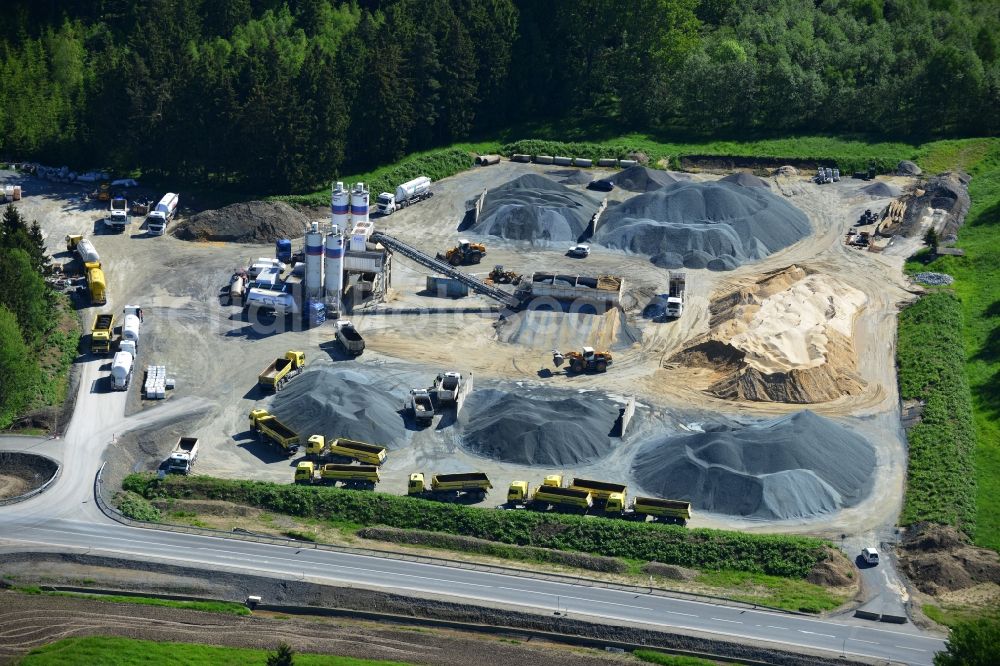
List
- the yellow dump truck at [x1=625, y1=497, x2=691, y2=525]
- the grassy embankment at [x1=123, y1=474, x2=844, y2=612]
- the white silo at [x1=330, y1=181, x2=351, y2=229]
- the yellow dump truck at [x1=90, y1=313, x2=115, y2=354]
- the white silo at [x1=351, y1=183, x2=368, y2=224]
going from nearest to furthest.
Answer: the grassy embankment at [x1=123, y1=474, x2=844, y2=612] < the yellow dump truck at [x1=625, y1=497, x2=691, y2=525] < the yellow dump truck at [x1=90, y1=313, x2=115, y2=354] < the white silo at [x1=330, y1=181, x2=351, y2=229] < the white silo at [x1=351, y1=183, x2=368, y2=224]

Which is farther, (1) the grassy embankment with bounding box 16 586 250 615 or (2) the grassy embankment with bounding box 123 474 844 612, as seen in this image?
(2) the grassy embankment with bounding box 123 474 844 612

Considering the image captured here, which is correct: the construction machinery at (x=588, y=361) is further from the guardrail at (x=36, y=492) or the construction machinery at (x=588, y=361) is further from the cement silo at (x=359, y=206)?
the guardrail at (x=36, y=492)

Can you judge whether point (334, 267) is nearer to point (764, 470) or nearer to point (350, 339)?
point (350, 339)

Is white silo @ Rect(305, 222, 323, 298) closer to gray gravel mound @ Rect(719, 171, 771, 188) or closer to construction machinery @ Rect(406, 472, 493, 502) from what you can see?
construction machinery @ Rect(406, 472, 493, 502)

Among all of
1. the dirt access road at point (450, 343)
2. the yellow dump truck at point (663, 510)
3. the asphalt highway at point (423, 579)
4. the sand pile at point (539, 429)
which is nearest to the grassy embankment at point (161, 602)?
the asphalt highway at point (423, 579)

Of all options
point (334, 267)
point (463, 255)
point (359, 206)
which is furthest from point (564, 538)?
point (463, 255)

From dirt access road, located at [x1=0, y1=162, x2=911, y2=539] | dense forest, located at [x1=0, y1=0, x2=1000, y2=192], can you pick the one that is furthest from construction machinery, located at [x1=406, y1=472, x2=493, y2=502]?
dense forest, located at [x1=0, y1=0, x2=1000, y2=192]
